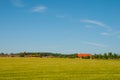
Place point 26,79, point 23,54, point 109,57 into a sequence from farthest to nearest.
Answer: point 23,54 < point 109,57 < point 26,79

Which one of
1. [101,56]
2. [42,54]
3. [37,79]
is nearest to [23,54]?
[42,54]

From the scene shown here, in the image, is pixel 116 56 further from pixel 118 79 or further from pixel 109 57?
pixel 118 79

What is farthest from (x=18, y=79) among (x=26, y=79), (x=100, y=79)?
(x=100, y=79)

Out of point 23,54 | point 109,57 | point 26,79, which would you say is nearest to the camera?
point 26,79

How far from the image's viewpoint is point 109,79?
22453 millimetres

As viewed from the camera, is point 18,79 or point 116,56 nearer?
point 18,79

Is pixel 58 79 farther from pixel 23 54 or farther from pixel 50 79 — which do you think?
pixel 23 54

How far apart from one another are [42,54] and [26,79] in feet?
522

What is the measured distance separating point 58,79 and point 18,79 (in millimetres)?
3334

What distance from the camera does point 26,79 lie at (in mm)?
21766

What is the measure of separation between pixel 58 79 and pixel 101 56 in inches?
5026

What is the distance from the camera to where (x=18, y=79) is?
21.9 meters

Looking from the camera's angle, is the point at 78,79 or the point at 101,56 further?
the point at 101,56

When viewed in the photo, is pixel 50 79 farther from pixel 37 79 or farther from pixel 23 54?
pixel 23 54
